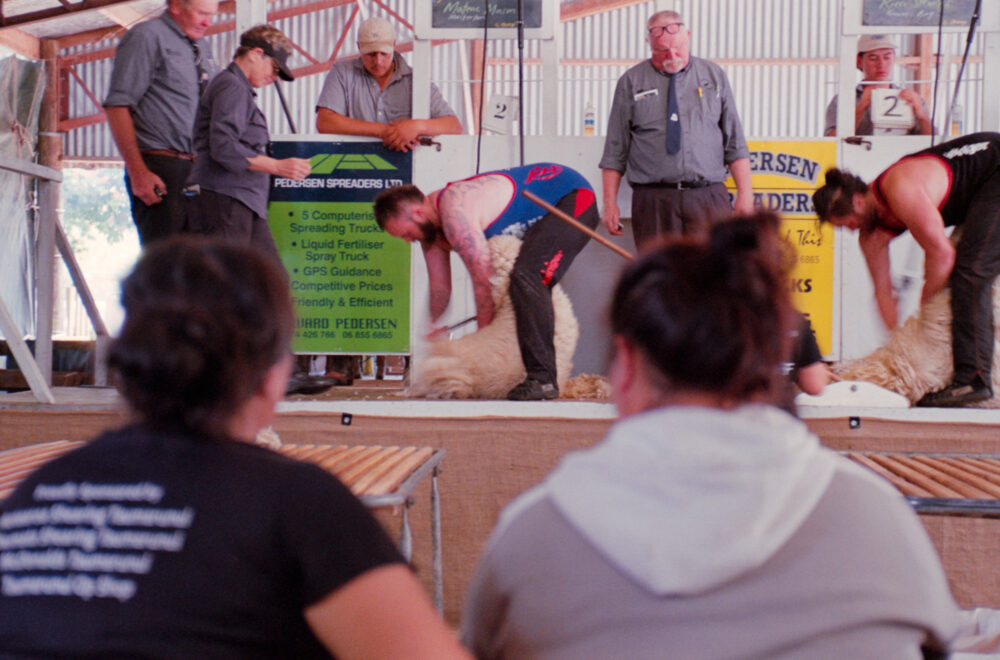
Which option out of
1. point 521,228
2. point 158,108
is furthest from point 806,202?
point 158,108

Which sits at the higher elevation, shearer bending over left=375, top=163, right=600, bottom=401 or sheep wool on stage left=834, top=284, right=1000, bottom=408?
shearer bending over left=375, top=163, right=600, bottom=401

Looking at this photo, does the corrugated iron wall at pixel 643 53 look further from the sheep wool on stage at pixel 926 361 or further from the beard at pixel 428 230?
the sheep wool on stage at pixel 926 361

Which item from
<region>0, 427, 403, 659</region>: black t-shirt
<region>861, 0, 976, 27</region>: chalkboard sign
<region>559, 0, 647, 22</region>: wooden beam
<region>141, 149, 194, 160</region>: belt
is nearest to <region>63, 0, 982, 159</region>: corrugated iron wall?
<region>559, 0, 647, 22</region>: wooden beam

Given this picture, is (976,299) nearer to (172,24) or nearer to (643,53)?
(172,24)

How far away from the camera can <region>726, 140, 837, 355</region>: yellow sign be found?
444 centimetres

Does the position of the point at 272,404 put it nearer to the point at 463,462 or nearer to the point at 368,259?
the point at 463,462

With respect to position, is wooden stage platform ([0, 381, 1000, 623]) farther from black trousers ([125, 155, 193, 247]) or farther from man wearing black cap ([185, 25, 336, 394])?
black trousers ([125, 155, 193, 247])

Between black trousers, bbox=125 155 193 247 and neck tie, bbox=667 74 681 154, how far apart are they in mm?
2189

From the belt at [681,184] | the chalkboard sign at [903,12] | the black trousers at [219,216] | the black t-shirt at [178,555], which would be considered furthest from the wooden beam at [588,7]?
the black t-shirt at [178,555]

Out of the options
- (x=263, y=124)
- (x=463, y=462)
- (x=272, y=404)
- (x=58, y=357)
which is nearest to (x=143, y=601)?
(x=272, y=404)

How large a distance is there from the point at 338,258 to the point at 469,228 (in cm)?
128

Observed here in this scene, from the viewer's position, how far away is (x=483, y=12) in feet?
15.3

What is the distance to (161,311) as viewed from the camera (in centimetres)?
91

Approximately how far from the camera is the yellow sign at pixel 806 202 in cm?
444
